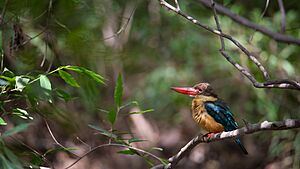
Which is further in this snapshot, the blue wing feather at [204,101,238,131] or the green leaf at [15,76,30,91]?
the blue wing feather at [204,101,238,131]

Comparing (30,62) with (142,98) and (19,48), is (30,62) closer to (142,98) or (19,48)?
(19,48)

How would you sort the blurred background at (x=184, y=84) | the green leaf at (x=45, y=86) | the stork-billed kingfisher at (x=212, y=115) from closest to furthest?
the green leaf at (x=45, y=86)
the stork-billed kingfisher at (x=212, y=115)
the blurred background at (x=184, y=84)

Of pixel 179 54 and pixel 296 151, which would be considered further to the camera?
pixel 179 54

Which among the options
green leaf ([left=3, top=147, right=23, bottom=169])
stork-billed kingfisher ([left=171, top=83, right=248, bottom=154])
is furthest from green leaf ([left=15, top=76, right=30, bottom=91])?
stork-billed kingfisher ([left=171, top=83, right=248, bottom=154])

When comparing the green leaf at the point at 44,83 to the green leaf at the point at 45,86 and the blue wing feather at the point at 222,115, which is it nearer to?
the green leaf at the point at 45,86

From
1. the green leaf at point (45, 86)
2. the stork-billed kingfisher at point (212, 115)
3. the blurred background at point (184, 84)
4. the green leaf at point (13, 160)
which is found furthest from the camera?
the blurred background at point (184, 84)

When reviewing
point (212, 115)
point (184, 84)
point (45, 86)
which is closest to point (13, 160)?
point (45, 86)

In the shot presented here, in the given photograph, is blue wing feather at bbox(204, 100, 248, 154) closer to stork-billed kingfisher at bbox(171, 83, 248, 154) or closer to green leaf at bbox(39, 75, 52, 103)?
stork-billed kingfisher at bbox(171, 83, 248, 154)

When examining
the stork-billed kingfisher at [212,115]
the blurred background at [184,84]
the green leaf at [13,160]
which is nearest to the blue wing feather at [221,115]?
the stork-billed kingfisher at [212,115]

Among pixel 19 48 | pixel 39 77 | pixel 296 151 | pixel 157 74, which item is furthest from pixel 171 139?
pixel 39 77

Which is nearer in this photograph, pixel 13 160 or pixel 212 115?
pixel 13 160

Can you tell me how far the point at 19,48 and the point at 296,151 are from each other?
2762mm

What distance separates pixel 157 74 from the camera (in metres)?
4.33

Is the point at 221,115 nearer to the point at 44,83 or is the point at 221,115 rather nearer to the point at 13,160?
the point at 44,83
